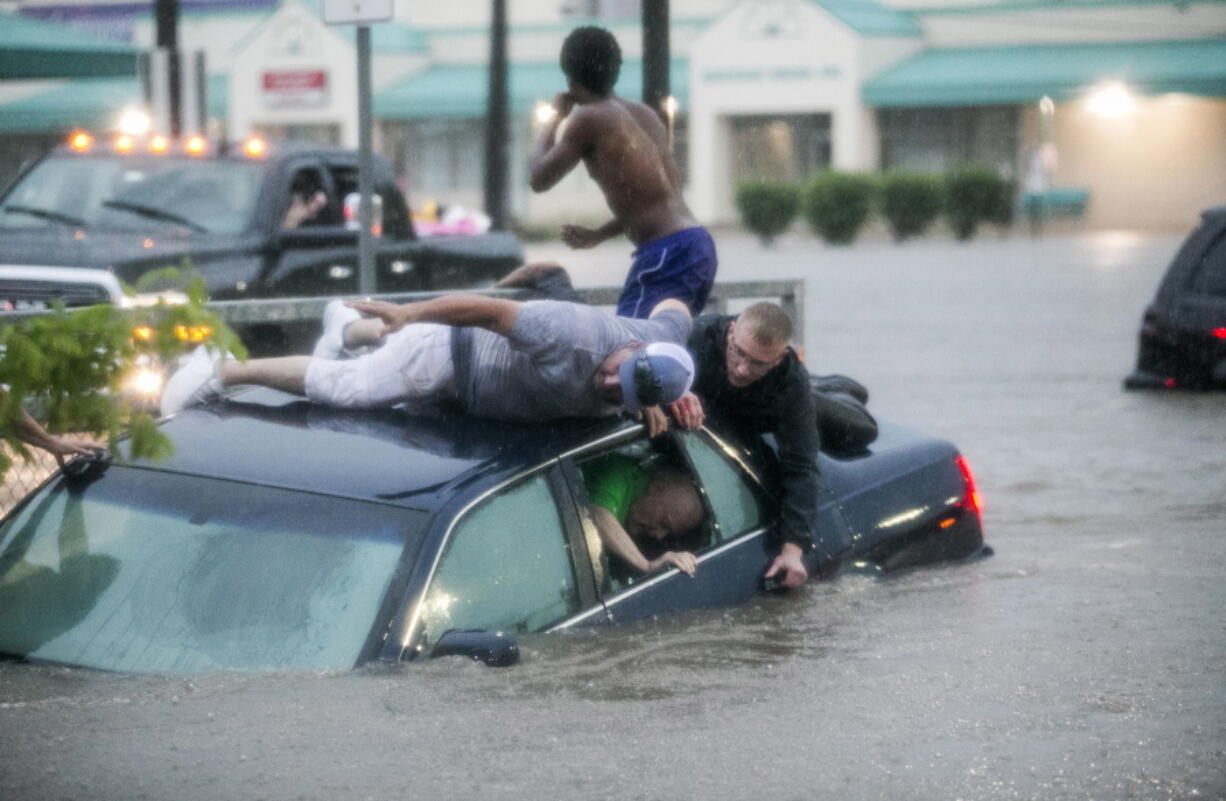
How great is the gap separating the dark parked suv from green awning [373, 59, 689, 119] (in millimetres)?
40734

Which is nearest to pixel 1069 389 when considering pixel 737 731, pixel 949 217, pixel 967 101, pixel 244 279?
pixel 244 279

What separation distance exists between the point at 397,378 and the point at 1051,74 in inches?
1926

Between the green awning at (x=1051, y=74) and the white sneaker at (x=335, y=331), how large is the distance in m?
46.4

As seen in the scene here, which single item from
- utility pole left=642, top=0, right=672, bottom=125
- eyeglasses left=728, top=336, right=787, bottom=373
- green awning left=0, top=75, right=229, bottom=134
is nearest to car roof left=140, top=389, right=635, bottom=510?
eyeglasses left=728, top=336, right=787, bottom=373

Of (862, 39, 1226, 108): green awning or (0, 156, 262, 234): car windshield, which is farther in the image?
(862, 39, 1226, 108): green awning

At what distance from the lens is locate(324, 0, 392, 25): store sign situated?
9.62 m

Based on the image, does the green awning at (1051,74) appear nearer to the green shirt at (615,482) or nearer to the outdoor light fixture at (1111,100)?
the outdoor light fixture at (1111,100)

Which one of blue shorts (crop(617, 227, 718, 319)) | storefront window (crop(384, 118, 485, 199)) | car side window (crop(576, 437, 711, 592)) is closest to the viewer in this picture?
car side window (crop(576, 437, 711, 592))

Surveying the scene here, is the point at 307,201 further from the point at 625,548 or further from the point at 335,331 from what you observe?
the point at 625,548

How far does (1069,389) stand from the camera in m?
16.6

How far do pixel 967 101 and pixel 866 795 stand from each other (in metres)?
49.6

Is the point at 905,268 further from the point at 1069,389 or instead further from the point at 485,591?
the point at 485,591

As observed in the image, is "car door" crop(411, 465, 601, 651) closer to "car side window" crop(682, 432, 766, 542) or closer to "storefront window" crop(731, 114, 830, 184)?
"car side window" crop(682, 432, 766, 542)

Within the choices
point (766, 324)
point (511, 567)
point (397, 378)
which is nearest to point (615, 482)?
point (511, 567)
